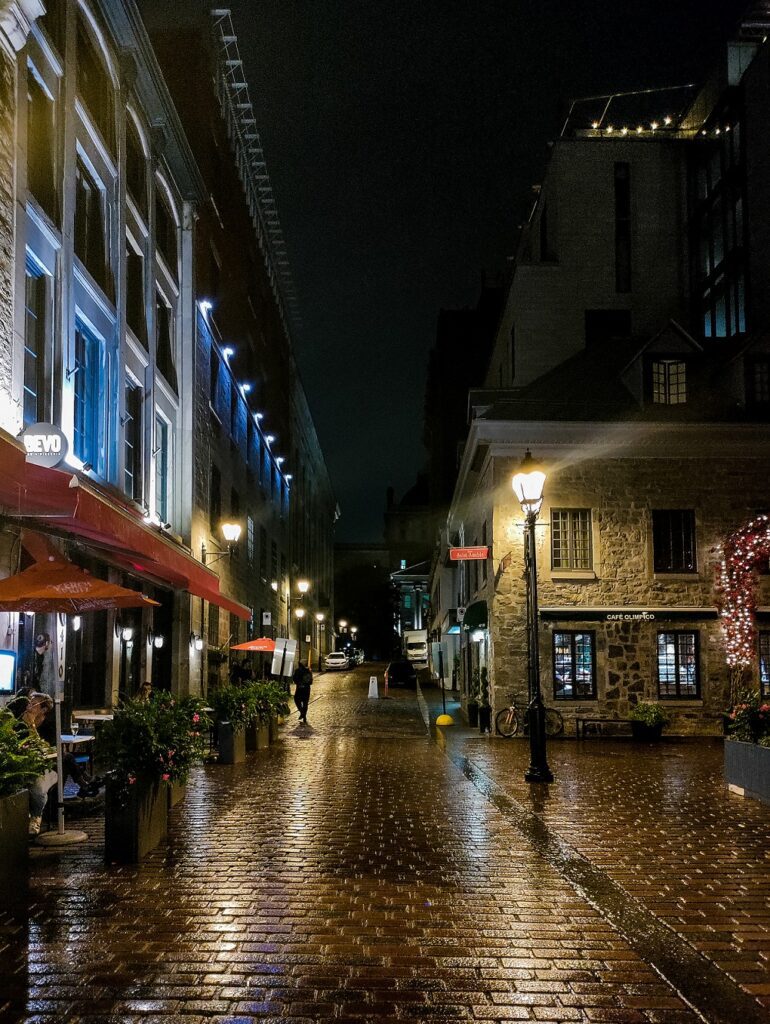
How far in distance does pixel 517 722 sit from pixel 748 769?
11.6 metres

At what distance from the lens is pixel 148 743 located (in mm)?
8789

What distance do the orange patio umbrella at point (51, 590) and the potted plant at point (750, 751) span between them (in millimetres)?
7912

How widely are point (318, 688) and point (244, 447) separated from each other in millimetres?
17005

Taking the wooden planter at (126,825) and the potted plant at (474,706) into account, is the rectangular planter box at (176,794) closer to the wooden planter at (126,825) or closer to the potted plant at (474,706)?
the wooden planter at (126,825)

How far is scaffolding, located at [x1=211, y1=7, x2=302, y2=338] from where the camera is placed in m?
38.9

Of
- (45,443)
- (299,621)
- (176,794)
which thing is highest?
(45,443)

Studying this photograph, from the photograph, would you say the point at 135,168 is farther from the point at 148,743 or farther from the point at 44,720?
the point at 148,743

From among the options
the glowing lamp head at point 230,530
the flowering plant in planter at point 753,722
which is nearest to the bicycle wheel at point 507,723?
the glowing lamp head at point 230,530

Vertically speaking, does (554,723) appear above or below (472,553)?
below

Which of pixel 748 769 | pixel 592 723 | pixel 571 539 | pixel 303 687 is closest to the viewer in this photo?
pixel 748 769

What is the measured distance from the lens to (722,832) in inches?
399

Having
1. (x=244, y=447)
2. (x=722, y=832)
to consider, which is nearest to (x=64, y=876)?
(x=722, y=832)

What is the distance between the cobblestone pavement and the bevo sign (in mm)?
4986

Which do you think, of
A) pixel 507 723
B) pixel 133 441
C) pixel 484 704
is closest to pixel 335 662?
pixel 484 704
